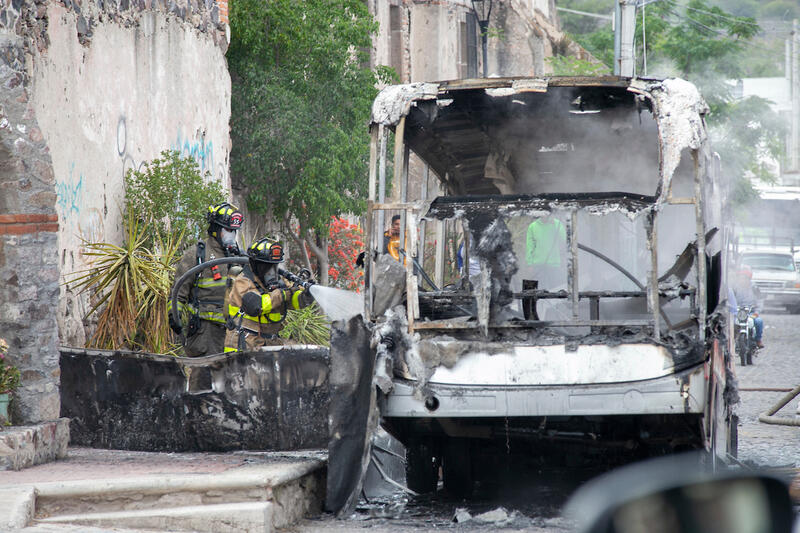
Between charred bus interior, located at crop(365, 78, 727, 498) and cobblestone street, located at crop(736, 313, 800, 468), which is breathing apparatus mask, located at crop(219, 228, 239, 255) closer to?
charred bus interior, located at crop(365, 78, 727, 498)

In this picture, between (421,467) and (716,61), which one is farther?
(716,61)

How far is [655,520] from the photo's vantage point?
1.71 m

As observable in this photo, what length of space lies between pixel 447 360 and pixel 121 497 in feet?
6.85

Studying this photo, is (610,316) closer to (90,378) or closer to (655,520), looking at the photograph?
(90,378)

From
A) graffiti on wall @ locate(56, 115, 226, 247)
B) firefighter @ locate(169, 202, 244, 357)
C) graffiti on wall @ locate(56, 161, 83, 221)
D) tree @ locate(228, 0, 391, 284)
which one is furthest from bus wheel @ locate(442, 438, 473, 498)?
tree @ locate(228, 0, 391, 284)

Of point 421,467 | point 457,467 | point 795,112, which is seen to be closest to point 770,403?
point 457,467

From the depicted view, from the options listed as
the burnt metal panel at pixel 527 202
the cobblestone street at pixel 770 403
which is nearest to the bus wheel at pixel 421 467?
the burnt metal panel at pixel 527 202

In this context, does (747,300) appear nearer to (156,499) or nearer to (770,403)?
(770,403)

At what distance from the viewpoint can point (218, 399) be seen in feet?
24.2

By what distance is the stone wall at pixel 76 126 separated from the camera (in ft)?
23.7

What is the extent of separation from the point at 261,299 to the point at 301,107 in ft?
24.9

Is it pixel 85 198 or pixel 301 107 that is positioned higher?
pixel 301 107

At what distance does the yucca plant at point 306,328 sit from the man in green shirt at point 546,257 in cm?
321

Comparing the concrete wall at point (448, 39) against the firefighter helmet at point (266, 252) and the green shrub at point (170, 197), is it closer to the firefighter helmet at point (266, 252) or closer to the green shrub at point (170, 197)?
the green shrub at point (170, 197)
